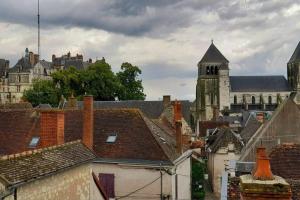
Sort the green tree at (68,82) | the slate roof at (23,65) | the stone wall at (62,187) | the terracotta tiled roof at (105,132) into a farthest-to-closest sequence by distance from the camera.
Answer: the slate roof at (23,65)
the green tree at (68,82)
the terracotta tiled roof at (105,132)
the stone wall at (62,187)

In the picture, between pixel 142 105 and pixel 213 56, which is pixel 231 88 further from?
pixel 142 105

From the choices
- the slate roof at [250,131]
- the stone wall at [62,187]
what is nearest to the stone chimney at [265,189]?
the stone wall at [62,187]

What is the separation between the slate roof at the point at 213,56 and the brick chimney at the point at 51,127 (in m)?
91.4

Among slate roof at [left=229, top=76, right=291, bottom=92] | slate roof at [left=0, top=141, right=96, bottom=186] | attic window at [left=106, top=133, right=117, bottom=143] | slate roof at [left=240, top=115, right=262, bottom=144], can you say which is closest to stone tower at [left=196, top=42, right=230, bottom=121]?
slate roof at [left=229, top=76, right=291, bottom=92]

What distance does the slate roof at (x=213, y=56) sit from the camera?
354 feet

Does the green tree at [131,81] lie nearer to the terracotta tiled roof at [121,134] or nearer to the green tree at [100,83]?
the green tree at [100,83]

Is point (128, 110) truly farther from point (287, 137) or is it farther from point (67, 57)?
point (67, 57)

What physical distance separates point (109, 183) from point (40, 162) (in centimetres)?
1016

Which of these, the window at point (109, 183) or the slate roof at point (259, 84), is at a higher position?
the slate roof at point (259, 84)

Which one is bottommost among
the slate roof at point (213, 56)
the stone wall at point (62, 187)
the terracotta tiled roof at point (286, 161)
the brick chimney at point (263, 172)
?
the stone wall at point (62, 187)

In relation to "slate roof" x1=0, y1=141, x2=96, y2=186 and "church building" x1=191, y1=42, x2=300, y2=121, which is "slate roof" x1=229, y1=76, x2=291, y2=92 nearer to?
"church building" x1=191, y1=42, x2=300, y2=121

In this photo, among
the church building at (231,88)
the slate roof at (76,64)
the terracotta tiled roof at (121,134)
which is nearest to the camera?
the terracotta tiled roof at (121,134)

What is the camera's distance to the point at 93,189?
56.4 feet

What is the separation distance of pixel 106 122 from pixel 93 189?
9.43 m
